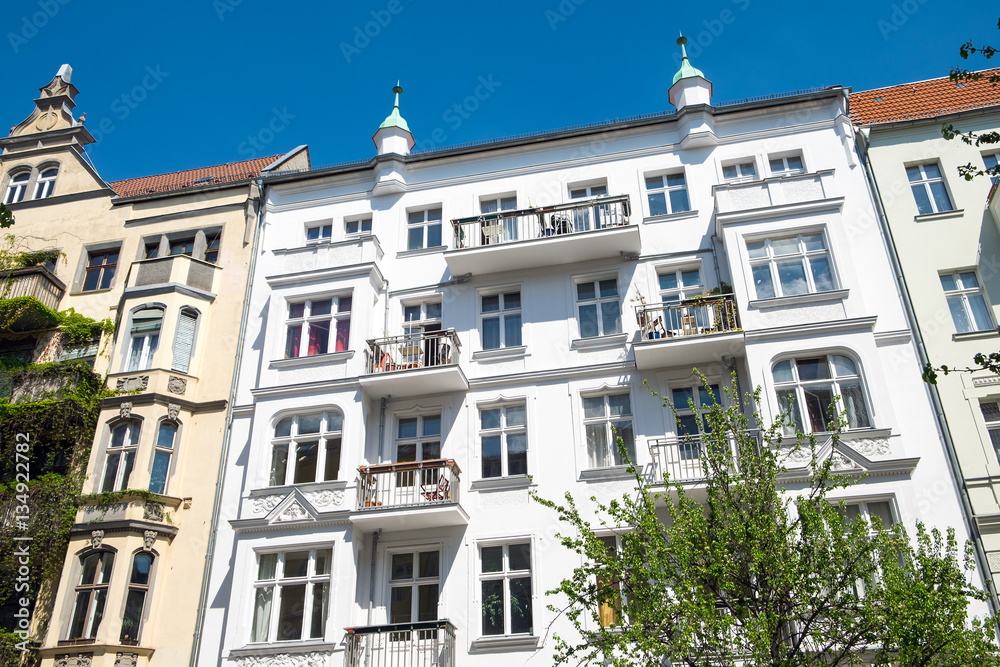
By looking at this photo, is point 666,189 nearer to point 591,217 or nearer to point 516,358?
point 591,217

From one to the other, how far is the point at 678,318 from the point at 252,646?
11.3 m

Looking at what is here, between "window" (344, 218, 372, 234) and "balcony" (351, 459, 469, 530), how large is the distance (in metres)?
7.50

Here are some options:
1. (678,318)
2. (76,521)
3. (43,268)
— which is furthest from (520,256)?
(43,268)

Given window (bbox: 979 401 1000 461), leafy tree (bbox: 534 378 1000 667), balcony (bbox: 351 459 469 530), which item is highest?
window (bbox: 979 401 1000 461)

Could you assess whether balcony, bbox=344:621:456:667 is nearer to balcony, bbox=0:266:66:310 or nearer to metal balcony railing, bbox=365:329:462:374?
metal balcony railing, bbox=365:329:462:374

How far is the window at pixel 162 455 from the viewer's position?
65.4ft

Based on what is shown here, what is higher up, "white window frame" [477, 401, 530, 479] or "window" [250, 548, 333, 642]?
"white window frame" [477, 401, 530, 479]

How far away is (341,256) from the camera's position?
2180 centimetres

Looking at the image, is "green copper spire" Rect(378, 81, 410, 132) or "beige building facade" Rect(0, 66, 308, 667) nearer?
"beige building facade" Rect(0, 66, 308, 667)

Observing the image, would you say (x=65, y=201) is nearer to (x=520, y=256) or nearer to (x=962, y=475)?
(x=520, y=256)

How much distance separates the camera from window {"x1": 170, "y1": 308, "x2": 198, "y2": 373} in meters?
21.5

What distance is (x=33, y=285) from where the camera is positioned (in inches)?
922

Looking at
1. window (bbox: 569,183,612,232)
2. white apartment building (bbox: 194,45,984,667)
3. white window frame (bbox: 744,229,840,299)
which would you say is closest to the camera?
white apartment building (bbox: 194,45,984,667)

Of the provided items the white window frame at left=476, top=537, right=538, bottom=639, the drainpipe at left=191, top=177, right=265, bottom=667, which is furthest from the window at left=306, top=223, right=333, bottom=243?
the white window frame at left=476, top=537, right=538, bottom=639
